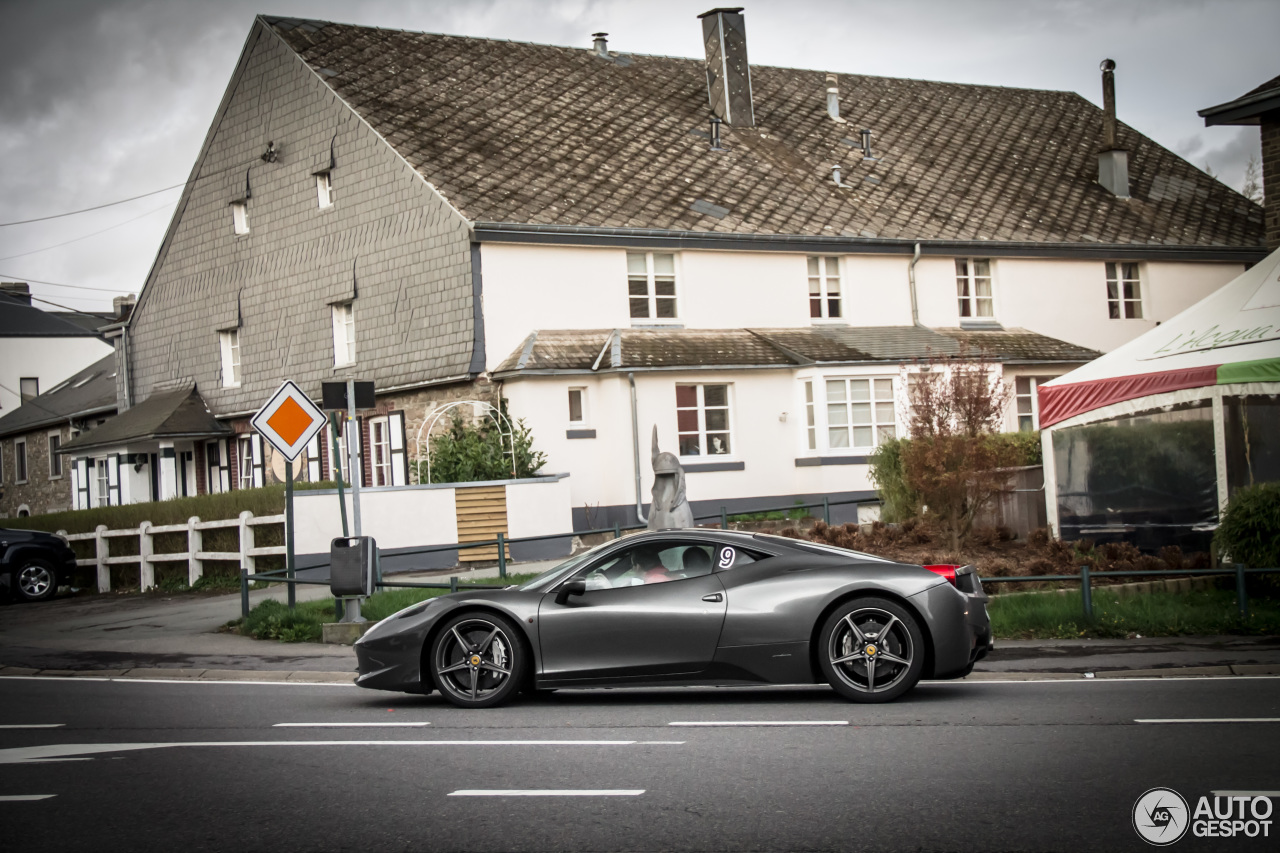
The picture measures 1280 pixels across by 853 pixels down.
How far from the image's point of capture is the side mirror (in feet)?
Result: 31.9

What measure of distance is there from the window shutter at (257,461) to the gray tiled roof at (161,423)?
1373 mm

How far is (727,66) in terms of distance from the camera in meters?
35.8

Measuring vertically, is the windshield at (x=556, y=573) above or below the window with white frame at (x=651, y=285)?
below

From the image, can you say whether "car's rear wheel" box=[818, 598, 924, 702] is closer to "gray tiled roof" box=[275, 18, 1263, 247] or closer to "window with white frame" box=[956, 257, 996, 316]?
"gray tiled roof" box=[275, 18, 1263, 247]

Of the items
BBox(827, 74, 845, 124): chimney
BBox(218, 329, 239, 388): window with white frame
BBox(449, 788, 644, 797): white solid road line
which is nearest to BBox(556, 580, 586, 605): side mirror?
BBox(449, 788, 644, 797): white solid road line

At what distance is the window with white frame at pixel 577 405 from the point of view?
2844 centimetres

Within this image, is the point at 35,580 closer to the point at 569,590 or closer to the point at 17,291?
the point at 569,590

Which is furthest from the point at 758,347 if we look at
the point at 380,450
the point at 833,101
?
the point at 833,101

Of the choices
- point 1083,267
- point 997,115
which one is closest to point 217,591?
point 1083,267

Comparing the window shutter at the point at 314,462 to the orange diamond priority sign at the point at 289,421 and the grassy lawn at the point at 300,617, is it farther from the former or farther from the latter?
the orange diamond priority sign at the point at 289,421

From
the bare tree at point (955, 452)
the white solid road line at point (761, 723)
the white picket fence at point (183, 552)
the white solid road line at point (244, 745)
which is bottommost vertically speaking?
the white solid road line at point (761, 723)

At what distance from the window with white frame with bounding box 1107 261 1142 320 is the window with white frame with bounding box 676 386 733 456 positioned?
40.4 ft

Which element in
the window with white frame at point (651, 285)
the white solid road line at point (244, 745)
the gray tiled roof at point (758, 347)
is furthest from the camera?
the window with white frame at point (651, 285)

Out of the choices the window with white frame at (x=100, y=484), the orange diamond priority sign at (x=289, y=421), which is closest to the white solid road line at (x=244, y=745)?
the orange diamond priority sign at (x=289, y=421)
